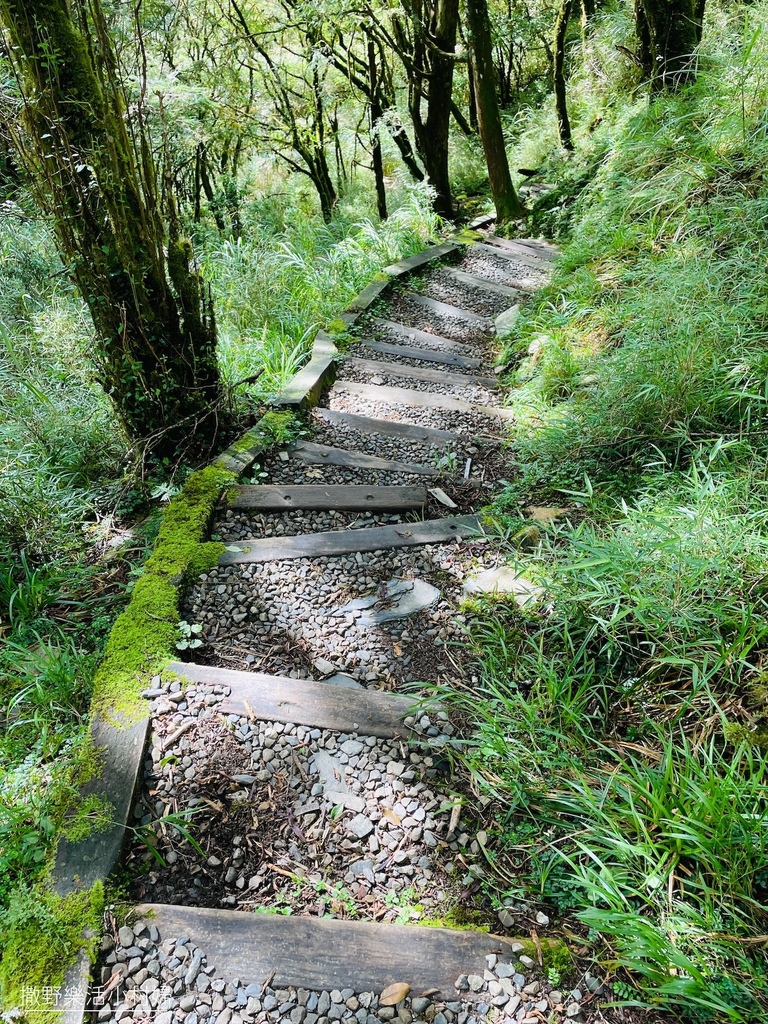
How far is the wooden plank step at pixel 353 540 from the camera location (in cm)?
274

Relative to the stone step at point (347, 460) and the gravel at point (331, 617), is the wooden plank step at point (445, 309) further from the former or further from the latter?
the gravel at point (331, 617)

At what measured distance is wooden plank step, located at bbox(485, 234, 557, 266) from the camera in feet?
23.6

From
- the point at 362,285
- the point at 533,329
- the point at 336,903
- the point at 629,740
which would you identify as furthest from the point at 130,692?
the point at 362,285

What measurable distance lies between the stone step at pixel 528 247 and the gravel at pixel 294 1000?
7052 millimetres

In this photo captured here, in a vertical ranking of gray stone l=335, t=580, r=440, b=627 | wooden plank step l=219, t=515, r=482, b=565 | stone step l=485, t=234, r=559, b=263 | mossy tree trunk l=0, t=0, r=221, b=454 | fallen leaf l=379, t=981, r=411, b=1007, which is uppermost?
mossy tree trunk l=0, t=0, r=221, b=454

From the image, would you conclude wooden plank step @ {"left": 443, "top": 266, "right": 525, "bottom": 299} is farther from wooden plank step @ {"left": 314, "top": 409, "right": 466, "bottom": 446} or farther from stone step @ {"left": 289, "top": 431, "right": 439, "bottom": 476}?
stone step @ {"left": 289, "top": 431, "right": 439, "bottom": 476}

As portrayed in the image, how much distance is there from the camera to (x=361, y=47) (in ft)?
32.6

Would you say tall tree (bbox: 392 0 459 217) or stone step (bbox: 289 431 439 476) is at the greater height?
tall tree (bbox: 392 0 459 217)

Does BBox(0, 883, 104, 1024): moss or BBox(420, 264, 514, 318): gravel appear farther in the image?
BBox(420, 264, 514, 318): gravel

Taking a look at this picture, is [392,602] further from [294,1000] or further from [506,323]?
[506,323]

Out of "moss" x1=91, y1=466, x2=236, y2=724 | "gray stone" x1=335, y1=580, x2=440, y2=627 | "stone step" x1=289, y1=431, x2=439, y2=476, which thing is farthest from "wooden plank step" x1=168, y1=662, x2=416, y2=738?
"stone step" x1=289, y1=431, x2=439, y2=476

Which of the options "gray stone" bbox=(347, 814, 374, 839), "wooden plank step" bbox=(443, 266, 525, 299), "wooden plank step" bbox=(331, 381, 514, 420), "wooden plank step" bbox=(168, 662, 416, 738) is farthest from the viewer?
"wooden plank step" bbox=(443, 266, 525, 299)

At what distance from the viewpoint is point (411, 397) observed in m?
4.28

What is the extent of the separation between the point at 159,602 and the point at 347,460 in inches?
56.9
